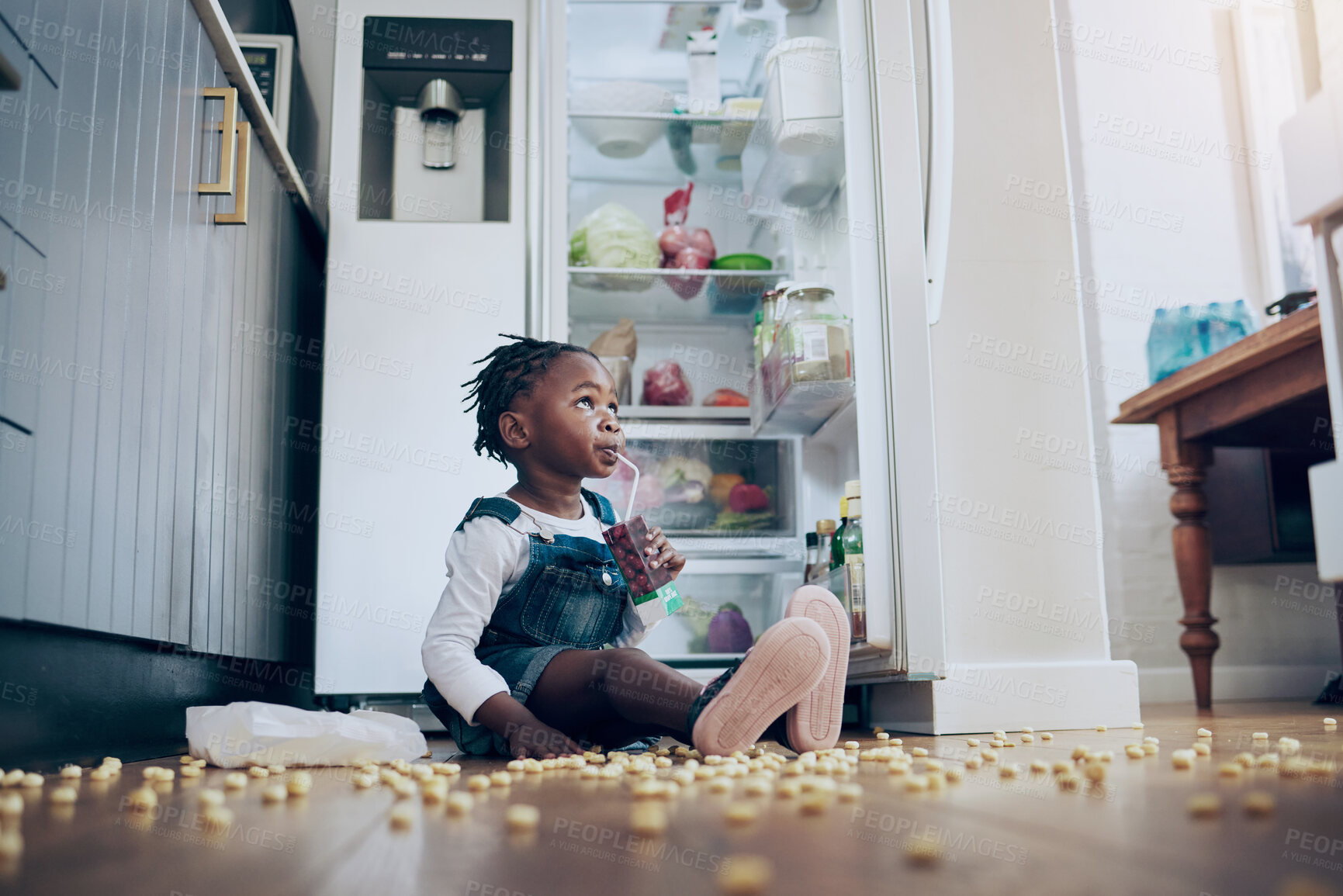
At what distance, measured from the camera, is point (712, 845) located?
0.61 meters

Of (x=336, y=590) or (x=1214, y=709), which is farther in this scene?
(x=1214, y=709)

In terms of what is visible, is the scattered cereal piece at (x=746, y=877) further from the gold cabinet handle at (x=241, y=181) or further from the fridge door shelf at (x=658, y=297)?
the fridge door shelf at (x=658, y=297)

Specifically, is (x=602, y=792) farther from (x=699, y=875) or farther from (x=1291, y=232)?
(x=1291, y=232)

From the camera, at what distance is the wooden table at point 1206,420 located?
192cm

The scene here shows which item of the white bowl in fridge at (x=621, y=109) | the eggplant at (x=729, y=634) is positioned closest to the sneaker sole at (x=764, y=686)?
the eggplant at (x=729, y=634)

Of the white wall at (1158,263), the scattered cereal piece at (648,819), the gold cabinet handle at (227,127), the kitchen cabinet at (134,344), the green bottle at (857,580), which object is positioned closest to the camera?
the scattered cereal piece at (648,819)

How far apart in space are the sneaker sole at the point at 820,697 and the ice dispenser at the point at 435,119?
124 centimetres

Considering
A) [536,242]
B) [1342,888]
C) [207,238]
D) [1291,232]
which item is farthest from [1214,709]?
[207,238]

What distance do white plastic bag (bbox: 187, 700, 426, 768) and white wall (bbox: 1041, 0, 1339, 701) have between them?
2052 mm

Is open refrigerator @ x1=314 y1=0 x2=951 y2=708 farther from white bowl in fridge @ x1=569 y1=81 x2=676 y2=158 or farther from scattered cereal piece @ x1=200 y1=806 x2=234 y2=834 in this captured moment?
scattered cereal piece @ x1=200 y1=806 x2=234 y2=834

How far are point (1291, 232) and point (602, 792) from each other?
268 cm

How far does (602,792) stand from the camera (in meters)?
0.88

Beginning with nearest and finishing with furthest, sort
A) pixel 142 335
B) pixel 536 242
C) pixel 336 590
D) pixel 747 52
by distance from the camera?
pixel 142 335, pixel 336 590, pixel 536 242, pixel 747 52

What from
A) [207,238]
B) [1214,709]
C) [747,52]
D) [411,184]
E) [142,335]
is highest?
[747,52]
